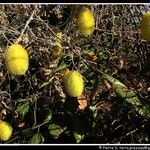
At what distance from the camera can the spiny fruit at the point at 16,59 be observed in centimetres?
164

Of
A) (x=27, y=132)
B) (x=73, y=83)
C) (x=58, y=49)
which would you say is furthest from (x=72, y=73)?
(x=27, y=132)

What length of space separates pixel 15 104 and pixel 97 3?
0.69 meters

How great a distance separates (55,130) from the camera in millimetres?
2062

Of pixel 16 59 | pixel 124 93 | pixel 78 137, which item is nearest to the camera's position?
pixel 16 59

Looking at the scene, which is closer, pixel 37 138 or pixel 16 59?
pixel 16 59

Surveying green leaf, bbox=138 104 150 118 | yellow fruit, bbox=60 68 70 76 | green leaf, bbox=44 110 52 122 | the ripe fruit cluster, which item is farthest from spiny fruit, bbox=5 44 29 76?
green leaf, bbox=138 104 150 118

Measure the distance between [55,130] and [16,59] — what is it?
526 millimetres

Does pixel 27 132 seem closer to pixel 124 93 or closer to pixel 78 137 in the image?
pixel 78 137

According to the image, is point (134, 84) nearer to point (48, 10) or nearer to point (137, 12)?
point (137, 12)

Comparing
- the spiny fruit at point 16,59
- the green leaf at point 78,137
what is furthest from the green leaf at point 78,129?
the spiny fruit at point 16,59

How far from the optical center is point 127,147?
6.65ft

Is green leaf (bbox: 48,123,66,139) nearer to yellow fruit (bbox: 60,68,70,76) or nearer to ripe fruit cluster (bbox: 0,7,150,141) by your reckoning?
yellow fruit (bbox: 60,68,70,76)

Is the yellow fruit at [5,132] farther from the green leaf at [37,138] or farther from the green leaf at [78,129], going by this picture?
the green leaf at [78,129]

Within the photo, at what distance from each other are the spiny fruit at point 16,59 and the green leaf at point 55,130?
46 cm
